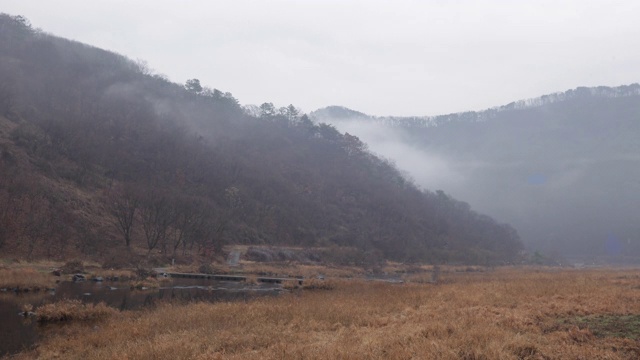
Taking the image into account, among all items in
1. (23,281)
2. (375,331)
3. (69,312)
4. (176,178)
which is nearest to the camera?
(375,331)

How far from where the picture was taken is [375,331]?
14617mm

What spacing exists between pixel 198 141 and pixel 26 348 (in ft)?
379

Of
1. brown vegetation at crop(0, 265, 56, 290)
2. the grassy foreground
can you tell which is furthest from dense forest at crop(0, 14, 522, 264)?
the grassy foreground

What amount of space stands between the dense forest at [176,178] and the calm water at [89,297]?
16.8 m

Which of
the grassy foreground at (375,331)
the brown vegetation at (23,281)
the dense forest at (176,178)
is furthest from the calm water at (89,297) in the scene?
the dense forest at (176,178)

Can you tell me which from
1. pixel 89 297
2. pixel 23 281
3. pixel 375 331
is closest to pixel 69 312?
pixel 89 297

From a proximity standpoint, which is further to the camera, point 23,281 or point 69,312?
point 23,281

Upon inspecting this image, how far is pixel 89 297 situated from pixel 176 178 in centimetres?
7350

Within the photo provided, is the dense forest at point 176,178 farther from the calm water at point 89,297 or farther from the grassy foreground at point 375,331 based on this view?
the grassy foreground at point 375,331

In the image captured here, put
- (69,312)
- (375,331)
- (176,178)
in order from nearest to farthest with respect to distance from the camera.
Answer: (375,331) → (69,312) → (176,178)

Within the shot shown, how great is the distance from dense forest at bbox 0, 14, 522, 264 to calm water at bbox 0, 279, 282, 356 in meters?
16.8

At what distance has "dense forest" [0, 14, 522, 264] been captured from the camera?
2336 inches

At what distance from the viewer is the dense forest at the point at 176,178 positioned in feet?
195

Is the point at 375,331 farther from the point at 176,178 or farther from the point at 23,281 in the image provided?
the point at 176,178
